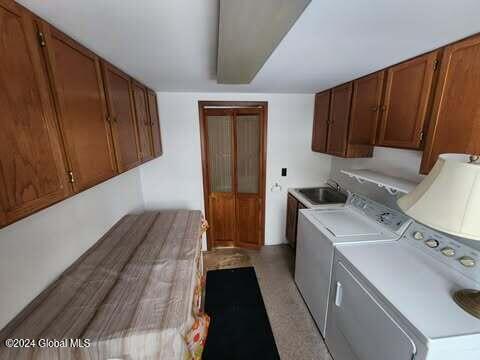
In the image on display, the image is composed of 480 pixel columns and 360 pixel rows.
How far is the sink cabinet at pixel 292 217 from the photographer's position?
8.46 feet

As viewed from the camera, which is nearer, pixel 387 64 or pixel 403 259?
pixel 403 259

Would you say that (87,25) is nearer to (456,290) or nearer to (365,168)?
(456,290)

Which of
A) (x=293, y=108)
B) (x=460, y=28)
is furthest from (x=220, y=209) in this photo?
(x=460, y=28)

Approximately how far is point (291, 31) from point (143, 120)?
5.12 ft

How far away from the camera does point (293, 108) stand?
2686 millimetres

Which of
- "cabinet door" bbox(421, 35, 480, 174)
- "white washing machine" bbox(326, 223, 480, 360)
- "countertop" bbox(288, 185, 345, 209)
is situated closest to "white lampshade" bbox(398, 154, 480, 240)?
"cabinet door" bbox(421, 35, 480, 174)

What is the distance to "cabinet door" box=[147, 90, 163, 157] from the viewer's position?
2.20 m

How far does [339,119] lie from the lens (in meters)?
2.13

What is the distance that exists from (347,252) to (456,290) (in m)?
0.53

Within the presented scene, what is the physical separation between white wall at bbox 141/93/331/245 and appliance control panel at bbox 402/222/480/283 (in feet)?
5.12

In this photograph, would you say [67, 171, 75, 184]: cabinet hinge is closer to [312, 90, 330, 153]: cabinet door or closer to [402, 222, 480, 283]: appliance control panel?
[402, 222, 480, 283]: appliance control panel

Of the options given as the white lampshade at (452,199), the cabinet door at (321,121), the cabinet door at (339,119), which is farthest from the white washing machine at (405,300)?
the cabinet door at (321,121)

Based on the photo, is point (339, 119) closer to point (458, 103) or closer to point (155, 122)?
point (458, 103)

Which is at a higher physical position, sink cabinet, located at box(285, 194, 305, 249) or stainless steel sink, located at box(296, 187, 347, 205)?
stainless steel sink, located at box(296, 187, 347, 205)
